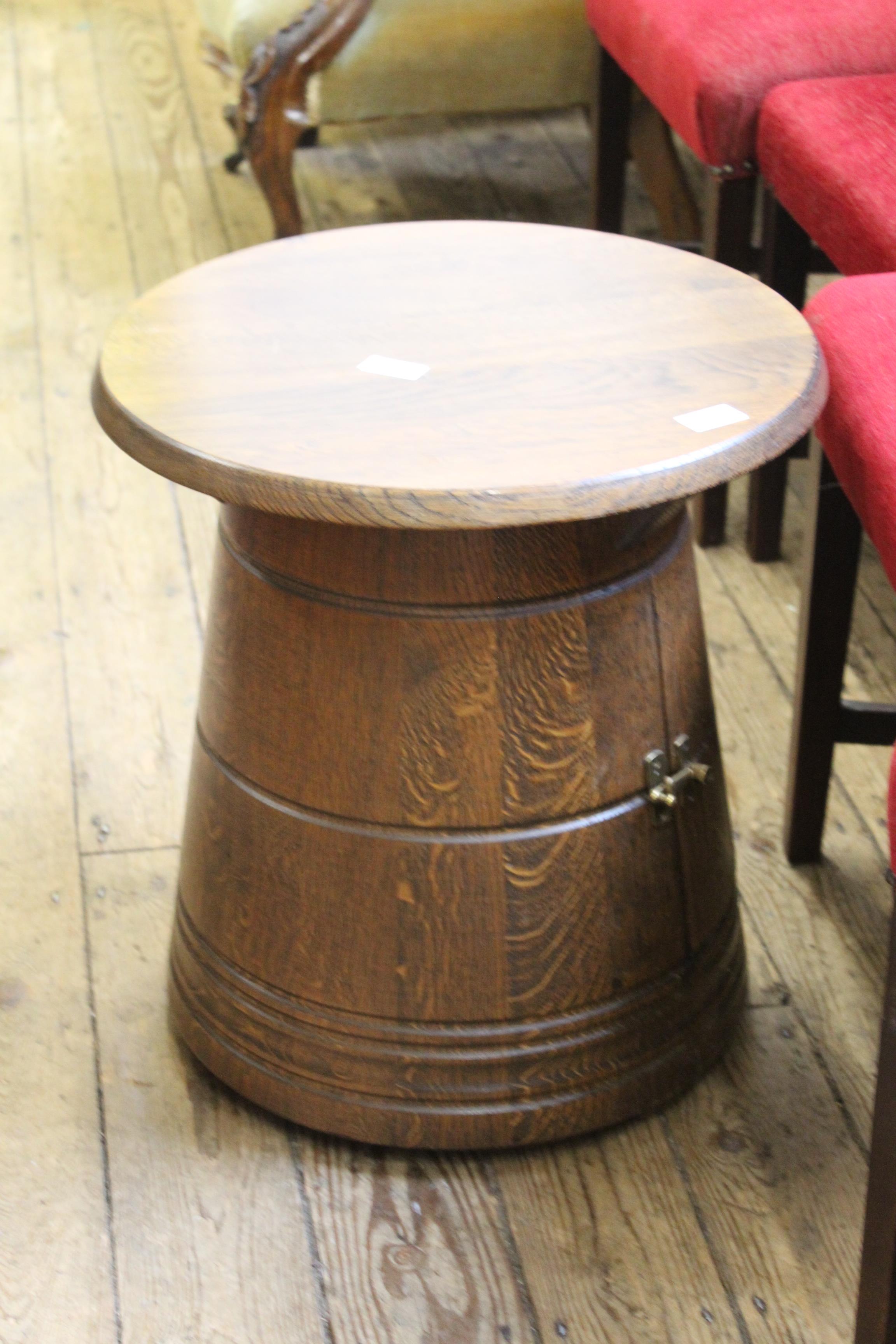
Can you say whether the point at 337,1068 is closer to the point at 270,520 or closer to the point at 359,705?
the point at 359,705

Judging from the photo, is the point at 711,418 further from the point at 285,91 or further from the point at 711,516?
the point at 285,91

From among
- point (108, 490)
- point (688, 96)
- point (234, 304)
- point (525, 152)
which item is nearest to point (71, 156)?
point (525, 152)

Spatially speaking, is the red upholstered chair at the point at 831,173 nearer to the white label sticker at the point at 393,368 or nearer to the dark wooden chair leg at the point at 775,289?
the dark wooden chair leg at the point at 775,289

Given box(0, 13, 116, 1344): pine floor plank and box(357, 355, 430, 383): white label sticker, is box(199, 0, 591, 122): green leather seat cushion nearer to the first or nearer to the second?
box(0, 13, 116, 1344): pine floor plank

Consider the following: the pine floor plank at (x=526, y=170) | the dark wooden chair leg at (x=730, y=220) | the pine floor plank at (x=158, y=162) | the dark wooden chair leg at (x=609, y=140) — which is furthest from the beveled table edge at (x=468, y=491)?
the pine floor plank at (x=526, y=170)

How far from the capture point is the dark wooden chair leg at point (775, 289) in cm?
202

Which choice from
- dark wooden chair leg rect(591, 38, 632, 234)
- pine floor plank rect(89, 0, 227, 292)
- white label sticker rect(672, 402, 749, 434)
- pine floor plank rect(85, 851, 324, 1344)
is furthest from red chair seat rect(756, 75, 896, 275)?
pine floor plank rect(89, 0, 227, 292)

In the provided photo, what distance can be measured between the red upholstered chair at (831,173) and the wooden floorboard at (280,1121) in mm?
462

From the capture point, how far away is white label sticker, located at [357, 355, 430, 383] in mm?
1176

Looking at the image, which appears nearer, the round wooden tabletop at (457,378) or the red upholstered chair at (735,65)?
the round wooden tabletop at (457,378)

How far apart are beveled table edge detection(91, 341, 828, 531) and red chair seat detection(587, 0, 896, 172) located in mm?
986

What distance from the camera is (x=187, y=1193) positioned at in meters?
1.31

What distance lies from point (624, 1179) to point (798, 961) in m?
0.33

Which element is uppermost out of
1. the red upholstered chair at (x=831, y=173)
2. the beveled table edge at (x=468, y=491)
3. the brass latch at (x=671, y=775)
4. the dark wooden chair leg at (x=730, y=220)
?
the beveled table edge at (x=468, y=491)
